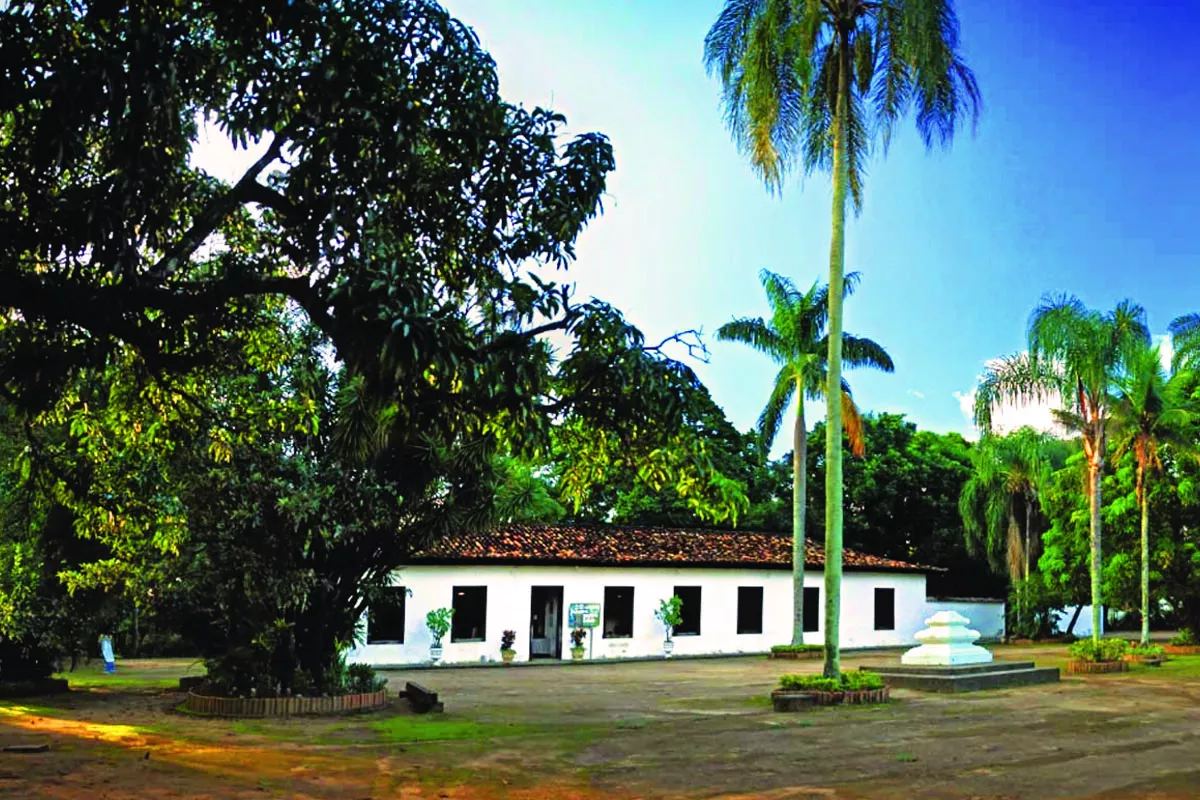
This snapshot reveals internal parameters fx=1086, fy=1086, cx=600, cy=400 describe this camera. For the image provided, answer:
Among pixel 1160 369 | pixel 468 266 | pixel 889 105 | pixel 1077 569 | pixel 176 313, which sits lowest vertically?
pixel 1077 569

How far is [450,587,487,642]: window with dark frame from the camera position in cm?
2811

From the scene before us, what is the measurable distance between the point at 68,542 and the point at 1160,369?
85.3 feet

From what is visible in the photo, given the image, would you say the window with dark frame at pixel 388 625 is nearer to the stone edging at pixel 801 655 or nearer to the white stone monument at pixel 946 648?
the stone edging at pixel 801 655

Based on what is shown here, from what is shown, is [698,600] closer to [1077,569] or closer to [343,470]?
[1077,569]

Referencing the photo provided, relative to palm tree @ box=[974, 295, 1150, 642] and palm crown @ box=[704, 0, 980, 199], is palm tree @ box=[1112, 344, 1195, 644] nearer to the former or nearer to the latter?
palm tree @ box=[974, 295, 1150, 642]

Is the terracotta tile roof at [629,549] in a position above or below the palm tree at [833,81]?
below

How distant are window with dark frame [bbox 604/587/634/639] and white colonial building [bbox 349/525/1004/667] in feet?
0.09

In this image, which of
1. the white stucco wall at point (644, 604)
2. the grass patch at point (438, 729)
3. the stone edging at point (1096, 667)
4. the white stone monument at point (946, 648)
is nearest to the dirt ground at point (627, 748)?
the grass patch at point (438, 729)

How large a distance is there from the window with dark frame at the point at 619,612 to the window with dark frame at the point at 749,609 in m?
4.15

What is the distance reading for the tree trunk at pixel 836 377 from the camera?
17.5 m

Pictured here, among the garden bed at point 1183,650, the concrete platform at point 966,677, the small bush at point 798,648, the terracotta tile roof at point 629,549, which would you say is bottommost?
the garden bed at point 1183,650

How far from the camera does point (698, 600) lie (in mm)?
32438

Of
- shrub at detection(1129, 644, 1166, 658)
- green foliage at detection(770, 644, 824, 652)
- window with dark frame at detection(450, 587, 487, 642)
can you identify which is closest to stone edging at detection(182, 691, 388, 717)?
window with dark frame at detection(450, 587, 487, 642)

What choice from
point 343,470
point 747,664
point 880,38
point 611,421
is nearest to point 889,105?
point 880,38
